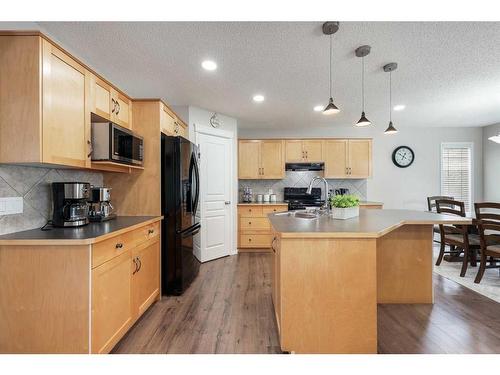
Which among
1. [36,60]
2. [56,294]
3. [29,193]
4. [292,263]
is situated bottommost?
[56,294]

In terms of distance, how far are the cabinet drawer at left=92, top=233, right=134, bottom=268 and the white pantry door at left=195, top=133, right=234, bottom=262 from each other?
193 centimetres

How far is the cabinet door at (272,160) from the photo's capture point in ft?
16.0

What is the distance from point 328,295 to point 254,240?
295cm

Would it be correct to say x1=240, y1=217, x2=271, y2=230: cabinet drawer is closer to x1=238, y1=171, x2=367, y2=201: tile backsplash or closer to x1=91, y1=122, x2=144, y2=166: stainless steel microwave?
x1=238, y1=171, x2=367, y2=201: tile backsplash

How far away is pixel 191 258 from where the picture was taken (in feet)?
9.66

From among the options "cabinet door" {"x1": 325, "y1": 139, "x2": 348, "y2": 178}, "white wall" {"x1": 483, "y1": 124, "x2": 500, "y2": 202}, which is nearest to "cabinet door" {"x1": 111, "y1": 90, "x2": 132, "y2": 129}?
"cabinet door" {"x1": 325, "y1": 139, "x2": 348, "y2": 178}

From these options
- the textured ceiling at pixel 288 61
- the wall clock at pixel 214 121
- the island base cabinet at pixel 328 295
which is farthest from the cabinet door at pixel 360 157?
the island base cabinet at pixel 328 295

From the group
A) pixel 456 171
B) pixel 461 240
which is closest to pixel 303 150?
pixel 461 240

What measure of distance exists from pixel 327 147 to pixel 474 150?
3228mm

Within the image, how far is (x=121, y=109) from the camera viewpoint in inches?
94.0

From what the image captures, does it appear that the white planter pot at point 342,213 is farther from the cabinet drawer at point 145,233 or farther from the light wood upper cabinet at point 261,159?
the light wood upper cabinet at point 261,159

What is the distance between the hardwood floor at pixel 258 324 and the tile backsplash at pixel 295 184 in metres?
2.52
